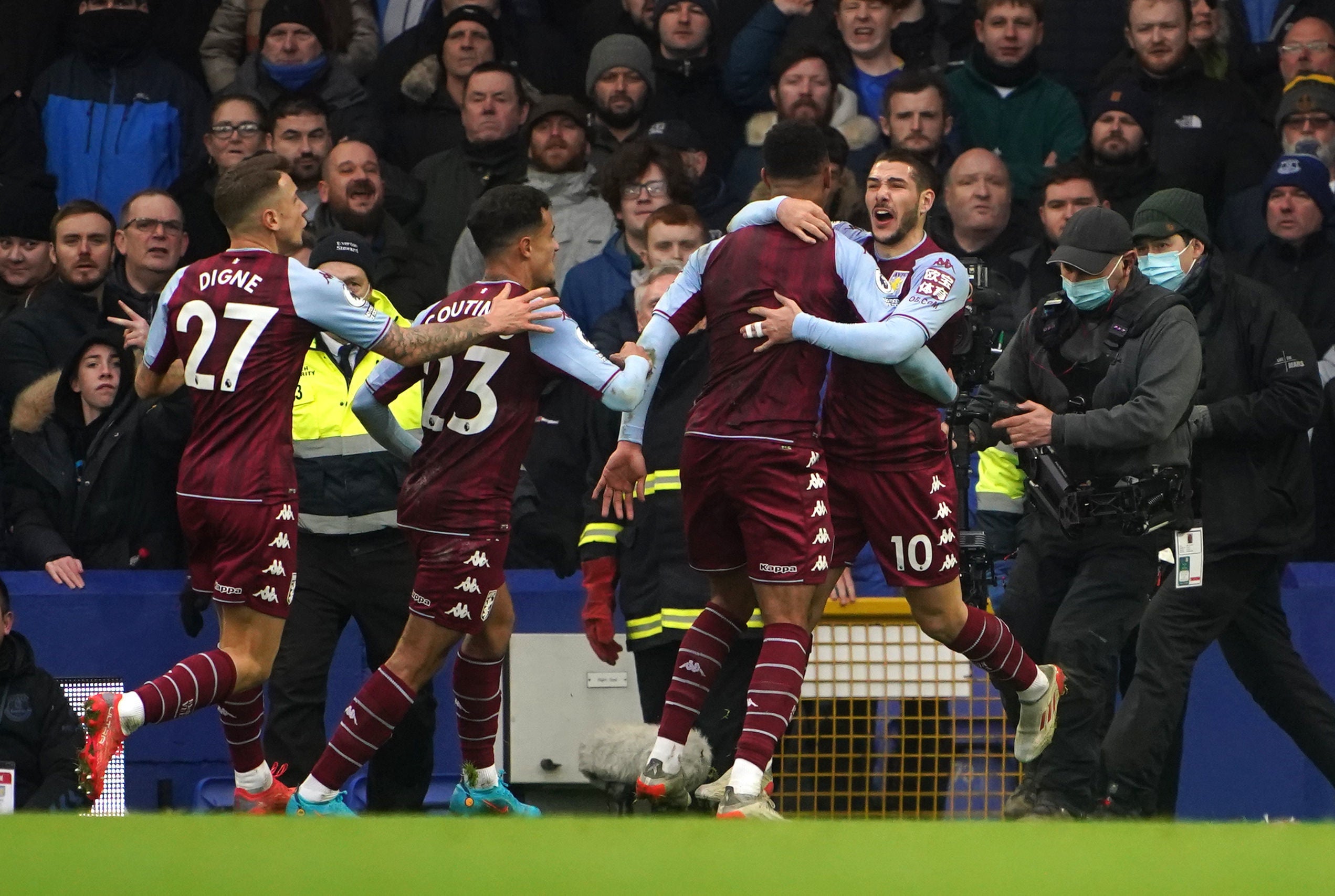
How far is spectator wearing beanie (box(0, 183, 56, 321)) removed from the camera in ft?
33.4

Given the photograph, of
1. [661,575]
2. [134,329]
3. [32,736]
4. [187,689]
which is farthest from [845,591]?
[32,736]

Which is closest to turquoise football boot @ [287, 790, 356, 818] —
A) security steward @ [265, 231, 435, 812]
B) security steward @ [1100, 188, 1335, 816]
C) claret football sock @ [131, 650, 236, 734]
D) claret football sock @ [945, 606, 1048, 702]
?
claret football sock @ [131, 650, 236, 734]

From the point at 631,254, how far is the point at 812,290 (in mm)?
3039

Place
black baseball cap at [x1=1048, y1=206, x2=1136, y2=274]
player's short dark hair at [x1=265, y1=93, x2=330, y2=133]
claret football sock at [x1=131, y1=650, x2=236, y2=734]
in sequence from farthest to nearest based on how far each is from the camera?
player's short dark hair at [x1=265, y1=93, x2=330, y2=133] → black baseball cap at [x1=1048, y1=206, x2=1136, y2=274] → claret football sock at [x1=131, y1=650, x2=236, y2=734]

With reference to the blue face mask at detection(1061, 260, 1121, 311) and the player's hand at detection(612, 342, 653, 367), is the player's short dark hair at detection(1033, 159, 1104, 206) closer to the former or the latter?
the blue face mask at detection(1061, 260, 1121, 311)

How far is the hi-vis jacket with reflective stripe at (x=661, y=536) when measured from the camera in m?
8.01

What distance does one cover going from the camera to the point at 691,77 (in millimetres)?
11016

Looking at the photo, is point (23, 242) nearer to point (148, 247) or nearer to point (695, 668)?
point (148, 247)

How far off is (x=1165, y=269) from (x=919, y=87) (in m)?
2.25

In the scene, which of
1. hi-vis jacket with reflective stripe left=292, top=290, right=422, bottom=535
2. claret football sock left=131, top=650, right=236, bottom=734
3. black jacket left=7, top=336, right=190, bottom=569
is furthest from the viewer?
black jacket left=7, top=336, right=190, bottom=569

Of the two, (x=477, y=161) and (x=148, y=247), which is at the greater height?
(x=477, y=161)

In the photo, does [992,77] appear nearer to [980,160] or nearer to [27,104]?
[980,160]

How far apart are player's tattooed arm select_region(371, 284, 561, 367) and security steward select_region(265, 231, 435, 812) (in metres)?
1.40

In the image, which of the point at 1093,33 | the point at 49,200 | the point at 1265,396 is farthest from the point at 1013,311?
the point at 49,200
